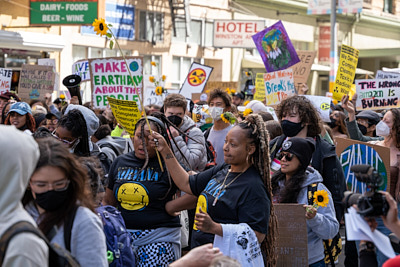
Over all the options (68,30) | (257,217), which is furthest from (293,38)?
(257,217)

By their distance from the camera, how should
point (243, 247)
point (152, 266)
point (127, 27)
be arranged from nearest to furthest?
point (243, 247), point (152, 266), point (127, 27)

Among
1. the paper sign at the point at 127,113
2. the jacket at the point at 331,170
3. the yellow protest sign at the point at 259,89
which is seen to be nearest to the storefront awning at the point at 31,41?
the yellow protest sign at the point at 259,89

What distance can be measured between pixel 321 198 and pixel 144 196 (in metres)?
1.26

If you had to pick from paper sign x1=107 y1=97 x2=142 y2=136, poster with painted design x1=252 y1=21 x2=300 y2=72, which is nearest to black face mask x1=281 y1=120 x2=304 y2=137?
paper sign x1=107 y1=97 x2=142 y2=136

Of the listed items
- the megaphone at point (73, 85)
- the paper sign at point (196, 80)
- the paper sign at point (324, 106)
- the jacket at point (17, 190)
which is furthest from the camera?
the paper sign at point (196, 80)

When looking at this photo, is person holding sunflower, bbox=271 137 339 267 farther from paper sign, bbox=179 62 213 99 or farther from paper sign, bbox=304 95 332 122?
paper sign, bbox=179 62 213 99

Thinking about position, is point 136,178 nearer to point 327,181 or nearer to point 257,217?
point 257,217

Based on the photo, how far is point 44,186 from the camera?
298 centimetres

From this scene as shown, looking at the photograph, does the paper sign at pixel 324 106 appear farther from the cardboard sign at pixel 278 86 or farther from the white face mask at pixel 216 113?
the white face mask at pixel 216 113

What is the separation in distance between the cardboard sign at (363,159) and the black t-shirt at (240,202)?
146 cm

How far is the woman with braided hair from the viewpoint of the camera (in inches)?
165

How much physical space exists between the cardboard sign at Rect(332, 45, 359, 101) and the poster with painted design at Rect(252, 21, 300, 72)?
103cm

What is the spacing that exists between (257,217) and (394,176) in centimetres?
237

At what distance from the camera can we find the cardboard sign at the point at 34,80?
13.0 metres
